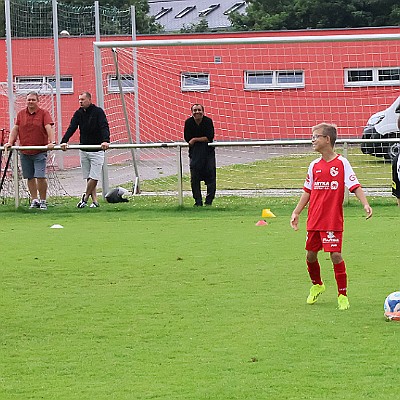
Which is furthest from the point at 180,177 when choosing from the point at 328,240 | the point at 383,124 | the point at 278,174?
the point at 328,240

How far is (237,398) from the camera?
5.83 m

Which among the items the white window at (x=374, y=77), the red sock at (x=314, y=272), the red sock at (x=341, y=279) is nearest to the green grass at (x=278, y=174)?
the white window at (x=374, y=77)

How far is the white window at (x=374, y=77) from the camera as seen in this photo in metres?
20.9

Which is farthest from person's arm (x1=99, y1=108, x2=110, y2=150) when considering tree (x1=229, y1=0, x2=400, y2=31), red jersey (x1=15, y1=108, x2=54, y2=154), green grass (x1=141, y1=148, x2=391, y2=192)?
tree (x1=229, y1=0, x2=400, y2=31)

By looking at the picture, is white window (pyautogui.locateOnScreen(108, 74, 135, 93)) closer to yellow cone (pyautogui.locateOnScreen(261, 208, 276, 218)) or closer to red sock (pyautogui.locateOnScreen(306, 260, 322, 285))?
yellow cone (pyautogui.locateOnScreen(261, 208, 276, 218))

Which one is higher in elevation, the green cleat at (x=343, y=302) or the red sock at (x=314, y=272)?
the red sock at (x=314, y=272)

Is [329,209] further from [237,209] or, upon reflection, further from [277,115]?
[277,115]

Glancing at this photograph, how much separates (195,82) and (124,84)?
65.4 inches

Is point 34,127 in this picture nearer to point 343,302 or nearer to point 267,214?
point 267,214

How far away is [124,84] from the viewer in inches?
834

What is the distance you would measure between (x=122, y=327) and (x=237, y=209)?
9.28 meters

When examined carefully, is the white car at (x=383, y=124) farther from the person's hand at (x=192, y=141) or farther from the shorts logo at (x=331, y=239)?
the shorts logo at (x=331, y=239)

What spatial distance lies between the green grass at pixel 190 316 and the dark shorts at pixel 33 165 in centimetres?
266

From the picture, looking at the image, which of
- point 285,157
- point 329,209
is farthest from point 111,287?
point 285,157
